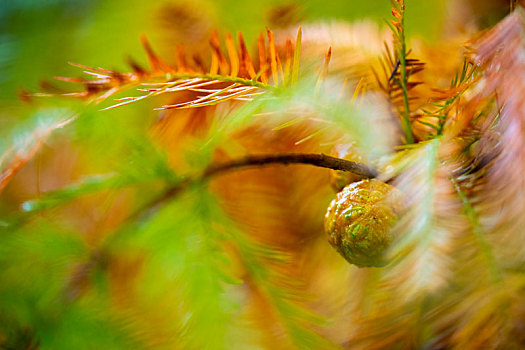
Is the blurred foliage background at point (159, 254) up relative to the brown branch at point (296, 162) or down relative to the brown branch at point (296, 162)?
down

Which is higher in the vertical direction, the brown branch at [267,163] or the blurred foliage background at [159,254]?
the brown branch at [267,163]

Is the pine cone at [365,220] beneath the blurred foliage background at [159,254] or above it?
above

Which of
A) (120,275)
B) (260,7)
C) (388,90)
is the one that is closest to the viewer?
(388,90)

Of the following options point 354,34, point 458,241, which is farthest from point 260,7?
point 458,241

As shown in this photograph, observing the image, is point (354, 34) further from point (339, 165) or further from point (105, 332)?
point (105, 332)

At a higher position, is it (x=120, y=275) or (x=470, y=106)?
(x=470, y=106)

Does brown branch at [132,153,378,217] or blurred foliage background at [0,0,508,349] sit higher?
brown branch at [132,153,378,217]

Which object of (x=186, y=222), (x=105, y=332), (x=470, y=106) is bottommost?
(x=105, y=332)

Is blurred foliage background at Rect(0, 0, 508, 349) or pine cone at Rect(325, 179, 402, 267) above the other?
pine cone at Rect(325, 179, 402, 267)

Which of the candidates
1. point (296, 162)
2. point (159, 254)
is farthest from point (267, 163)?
point (159, 254)
